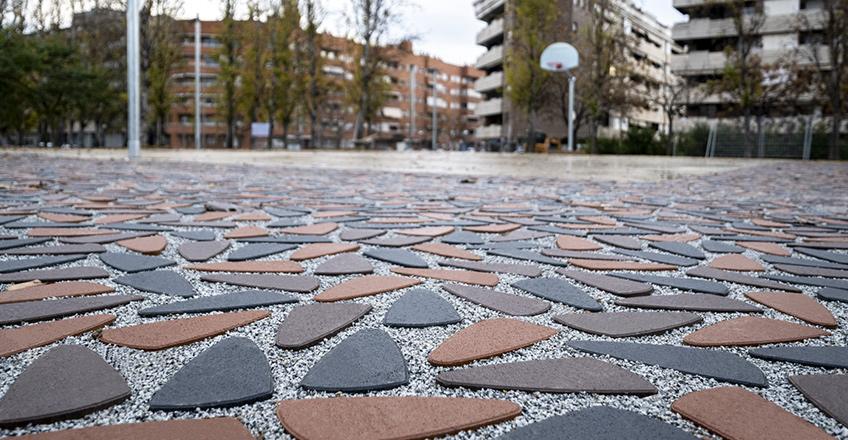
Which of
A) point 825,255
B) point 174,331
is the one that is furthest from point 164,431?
point 825,255

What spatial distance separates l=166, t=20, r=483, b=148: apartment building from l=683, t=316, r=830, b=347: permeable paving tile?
4601 cm

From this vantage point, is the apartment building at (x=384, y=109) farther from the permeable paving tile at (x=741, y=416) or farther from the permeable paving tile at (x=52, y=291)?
the permeable paving tile at (x=741, y=416)

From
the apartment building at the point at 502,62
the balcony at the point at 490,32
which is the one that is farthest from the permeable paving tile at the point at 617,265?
the balcony at the point at 490,32

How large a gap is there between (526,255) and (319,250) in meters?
0.77

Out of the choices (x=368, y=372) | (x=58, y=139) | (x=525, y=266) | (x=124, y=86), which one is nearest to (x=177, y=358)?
(x=368, y=372)

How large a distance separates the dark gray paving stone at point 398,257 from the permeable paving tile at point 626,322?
696 mm

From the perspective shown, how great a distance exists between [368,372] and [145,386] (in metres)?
0.37

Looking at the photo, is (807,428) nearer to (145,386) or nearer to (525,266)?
(145,386)

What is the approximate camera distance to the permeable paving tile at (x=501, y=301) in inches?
58.5

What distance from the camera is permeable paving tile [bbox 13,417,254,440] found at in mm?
834

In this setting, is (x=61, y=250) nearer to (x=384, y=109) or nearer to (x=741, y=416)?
(x=741, y=416)

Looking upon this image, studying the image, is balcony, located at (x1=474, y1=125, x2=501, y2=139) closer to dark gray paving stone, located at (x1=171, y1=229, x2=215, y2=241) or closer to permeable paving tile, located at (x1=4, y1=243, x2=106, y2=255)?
dark gray paving stone, located at (x1=171, y1=229, x2=215, y2=241)

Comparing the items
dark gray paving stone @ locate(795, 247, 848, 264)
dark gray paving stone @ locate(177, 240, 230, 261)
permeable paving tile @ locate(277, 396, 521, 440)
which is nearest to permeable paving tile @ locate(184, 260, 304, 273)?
dark gray paving stone @ locate(177, 240, 230, 261)

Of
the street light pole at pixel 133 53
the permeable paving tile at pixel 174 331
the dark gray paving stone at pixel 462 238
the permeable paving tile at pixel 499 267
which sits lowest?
the permeable paving tile at pixel 174 331
